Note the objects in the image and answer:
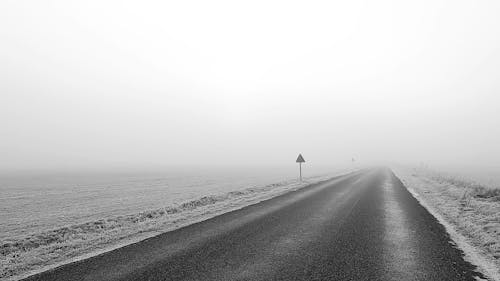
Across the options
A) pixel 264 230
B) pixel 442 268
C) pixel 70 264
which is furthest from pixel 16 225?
pixel 442 268

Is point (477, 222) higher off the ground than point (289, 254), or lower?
higher

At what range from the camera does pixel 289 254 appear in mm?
7102

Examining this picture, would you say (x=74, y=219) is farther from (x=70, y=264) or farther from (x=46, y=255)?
(x=70, y=264)

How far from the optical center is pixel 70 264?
21.4 feet

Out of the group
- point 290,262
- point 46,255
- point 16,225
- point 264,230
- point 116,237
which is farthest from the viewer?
point 16,225

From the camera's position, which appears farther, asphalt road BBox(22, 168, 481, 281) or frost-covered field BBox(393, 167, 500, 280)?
frost-covered field BBox(393, 167, 500, 280)

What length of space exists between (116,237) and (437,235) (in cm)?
909

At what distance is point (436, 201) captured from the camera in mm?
16766

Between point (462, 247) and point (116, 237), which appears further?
point (116, 237)

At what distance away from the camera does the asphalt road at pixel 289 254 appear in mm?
5832

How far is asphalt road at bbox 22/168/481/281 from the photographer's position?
5.83 meters

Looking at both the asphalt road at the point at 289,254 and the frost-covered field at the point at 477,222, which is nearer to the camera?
the asphalt road at the point at 289,254

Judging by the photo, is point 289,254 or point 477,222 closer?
point 289,254

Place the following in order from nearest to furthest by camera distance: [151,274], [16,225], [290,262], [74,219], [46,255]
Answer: [151,274] < [290,262] < [46,255] < [16,225] < [74,219]
